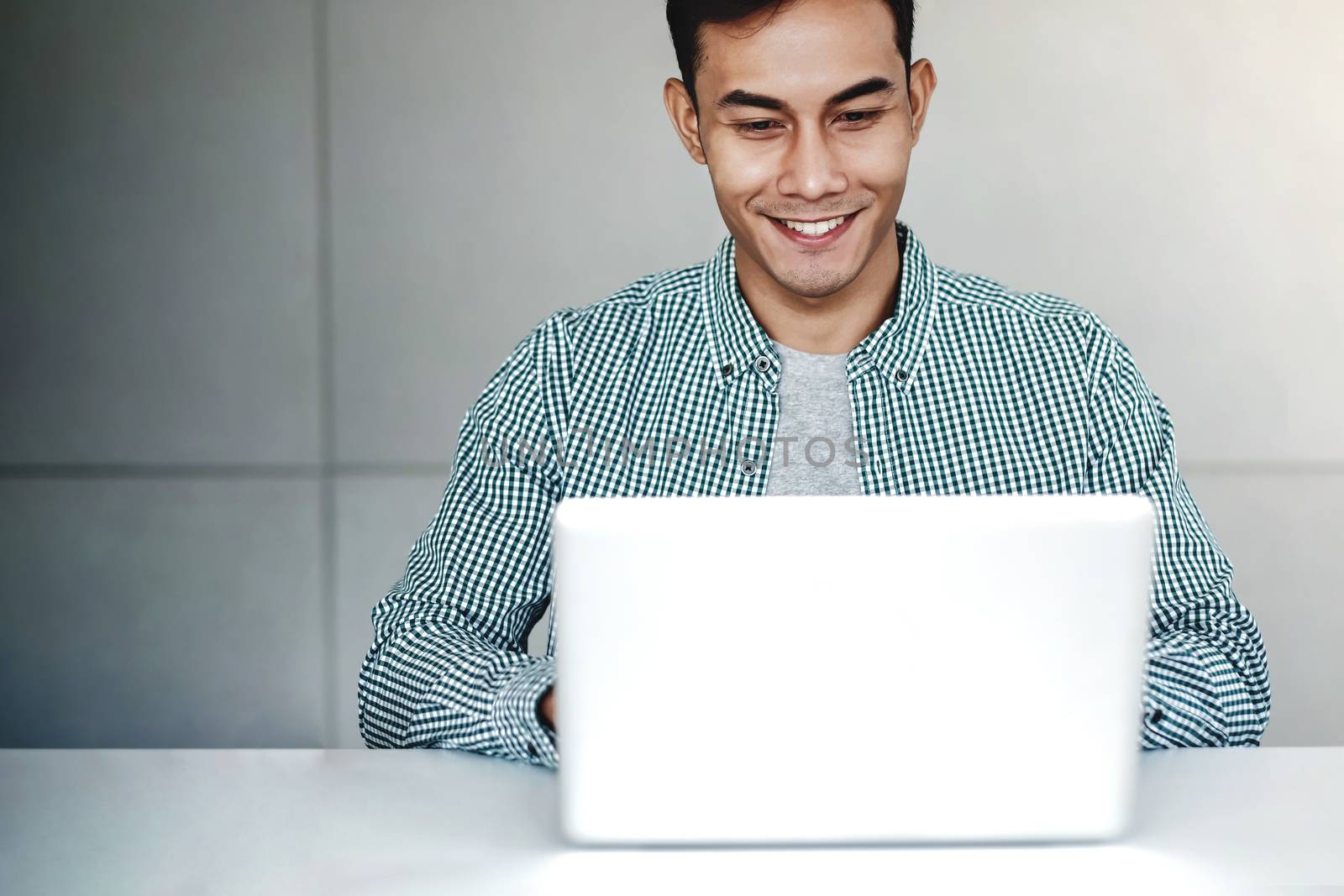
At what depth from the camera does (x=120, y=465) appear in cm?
307

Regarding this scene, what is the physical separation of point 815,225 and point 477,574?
662 millimetres

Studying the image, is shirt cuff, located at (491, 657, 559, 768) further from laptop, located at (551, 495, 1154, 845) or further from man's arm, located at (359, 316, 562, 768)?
laptop, located at (551, 495, 1154, 845)

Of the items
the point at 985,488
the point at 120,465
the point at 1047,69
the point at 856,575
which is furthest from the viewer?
the point at 120,465

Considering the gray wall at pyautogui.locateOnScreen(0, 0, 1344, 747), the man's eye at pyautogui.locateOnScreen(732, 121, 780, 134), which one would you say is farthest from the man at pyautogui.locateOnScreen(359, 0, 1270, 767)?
the gray wall at pyautogui.locateOnScreen(0, 0, 1344, 747)

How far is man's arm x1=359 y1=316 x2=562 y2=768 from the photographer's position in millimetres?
1415

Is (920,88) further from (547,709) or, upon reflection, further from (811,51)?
(547,709)

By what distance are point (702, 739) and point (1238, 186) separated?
252 cm

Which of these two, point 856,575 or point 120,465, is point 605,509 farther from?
point 120,465

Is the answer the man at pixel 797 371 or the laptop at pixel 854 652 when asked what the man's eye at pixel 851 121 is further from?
the laptop at pixel 854 652

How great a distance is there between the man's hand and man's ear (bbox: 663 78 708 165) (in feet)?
3.45

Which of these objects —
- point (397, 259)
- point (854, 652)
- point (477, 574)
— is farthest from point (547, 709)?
point (397, 259)

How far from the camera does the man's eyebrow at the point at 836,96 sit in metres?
1.75

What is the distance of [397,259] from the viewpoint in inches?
118

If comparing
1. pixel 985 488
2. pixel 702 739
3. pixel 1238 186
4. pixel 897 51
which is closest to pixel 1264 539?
pixel 1238 186
